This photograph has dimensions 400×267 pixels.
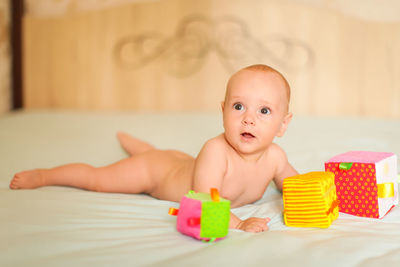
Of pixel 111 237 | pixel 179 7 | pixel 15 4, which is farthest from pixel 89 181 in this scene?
pixel 15 4

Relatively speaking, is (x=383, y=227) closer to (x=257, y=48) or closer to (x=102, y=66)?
(x=257, y=48)

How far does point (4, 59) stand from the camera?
2240 mm

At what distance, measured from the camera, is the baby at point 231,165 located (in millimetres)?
942

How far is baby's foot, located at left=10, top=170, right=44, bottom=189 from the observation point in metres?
1.18

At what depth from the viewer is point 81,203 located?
99 cm

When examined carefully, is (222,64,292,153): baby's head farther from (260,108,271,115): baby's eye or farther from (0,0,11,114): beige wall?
(0,0,11,114): beige wall

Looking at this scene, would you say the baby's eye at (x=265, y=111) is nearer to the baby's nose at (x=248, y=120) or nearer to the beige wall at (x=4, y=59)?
the baby's nose at (x=248, y=120)

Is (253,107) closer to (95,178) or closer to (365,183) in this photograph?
(365,183)

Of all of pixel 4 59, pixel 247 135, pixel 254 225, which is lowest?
pixel 254 225

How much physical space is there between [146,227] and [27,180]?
0.56 metres

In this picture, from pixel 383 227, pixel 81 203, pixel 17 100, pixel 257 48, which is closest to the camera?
pixel 383 227

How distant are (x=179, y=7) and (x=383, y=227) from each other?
1670 mm

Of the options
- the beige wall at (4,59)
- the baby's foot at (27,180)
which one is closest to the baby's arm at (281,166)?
the baby's foot at (27,180)

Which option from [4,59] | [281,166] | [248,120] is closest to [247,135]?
[248,120]
